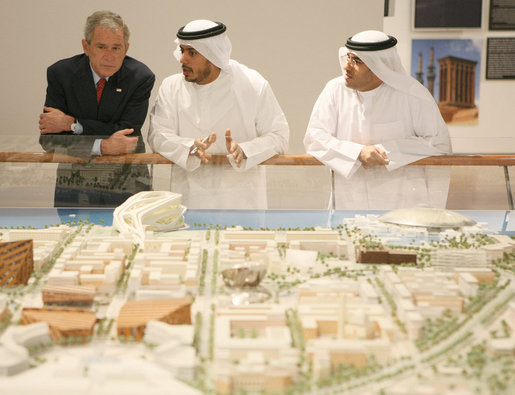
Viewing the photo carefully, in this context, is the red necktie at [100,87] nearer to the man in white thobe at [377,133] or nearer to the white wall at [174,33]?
the man in white thobe at [377,133]

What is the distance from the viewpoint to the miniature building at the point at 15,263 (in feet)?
8.50

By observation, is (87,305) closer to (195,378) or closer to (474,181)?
(195,378)

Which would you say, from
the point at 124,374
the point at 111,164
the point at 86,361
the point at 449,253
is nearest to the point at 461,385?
the point at 124,374

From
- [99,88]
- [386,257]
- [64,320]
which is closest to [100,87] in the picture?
[99,88]

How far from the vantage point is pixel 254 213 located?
4016 millimetres

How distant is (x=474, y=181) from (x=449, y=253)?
140 cm

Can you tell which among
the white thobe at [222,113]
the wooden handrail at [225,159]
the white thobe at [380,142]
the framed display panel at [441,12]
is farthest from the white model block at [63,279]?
the framed display panel at [441,12]

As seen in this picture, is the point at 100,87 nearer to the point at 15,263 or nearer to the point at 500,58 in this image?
the point at 15,263

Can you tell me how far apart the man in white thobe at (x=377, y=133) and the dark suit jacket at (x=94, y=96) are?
3.82 feet

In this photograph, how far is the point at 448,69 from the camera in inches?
276

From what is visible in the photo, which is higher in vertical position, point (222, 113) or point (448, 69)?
point (448, 69)

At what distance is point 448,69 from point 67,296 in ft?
18.1

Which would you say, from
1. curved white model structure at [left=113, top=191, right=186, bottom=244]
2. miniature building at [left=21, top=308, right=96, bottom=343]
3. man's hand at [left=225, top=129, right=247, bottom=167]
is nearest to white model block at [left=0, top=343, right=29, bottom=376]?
miniature building at [left=21, top=308, right=96, bottom=343]

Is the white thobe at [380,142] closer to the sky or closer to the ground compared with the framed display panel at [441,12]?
closer to the ground
